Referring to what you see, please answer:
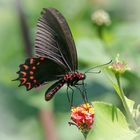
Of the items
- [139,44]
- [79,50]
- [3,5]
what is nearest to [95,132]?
[79,50]

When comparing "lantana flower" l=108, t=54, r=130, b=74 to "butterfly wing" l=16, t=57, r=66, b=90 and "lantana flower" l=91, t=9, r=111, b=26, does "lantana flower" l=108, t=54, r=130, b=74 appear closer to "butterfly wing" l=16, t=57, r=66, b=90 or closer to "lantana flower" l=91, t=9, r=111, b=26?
"butterfly wing" l=16, t=57, r=66, b=90

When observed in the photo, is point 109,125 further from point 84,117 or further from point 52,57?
point 52,57

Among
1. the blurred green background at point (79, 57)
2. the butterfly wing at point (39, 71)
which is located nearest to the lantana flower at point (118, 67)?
the butterfly wing at point (39, 71)

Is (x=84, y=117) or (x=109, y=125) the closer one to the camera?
(x=109, y=125)

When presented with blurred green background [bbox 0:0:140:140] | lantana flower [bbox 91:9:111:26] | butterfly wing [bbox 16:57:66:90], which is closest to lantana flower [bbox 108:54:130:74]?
butterfly wing [bbox 16:57:66:90]

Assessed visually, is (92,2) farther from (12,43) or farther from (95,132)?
(95,132)

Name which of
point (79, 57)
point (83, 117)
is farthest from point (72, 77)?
point (79, 57)
